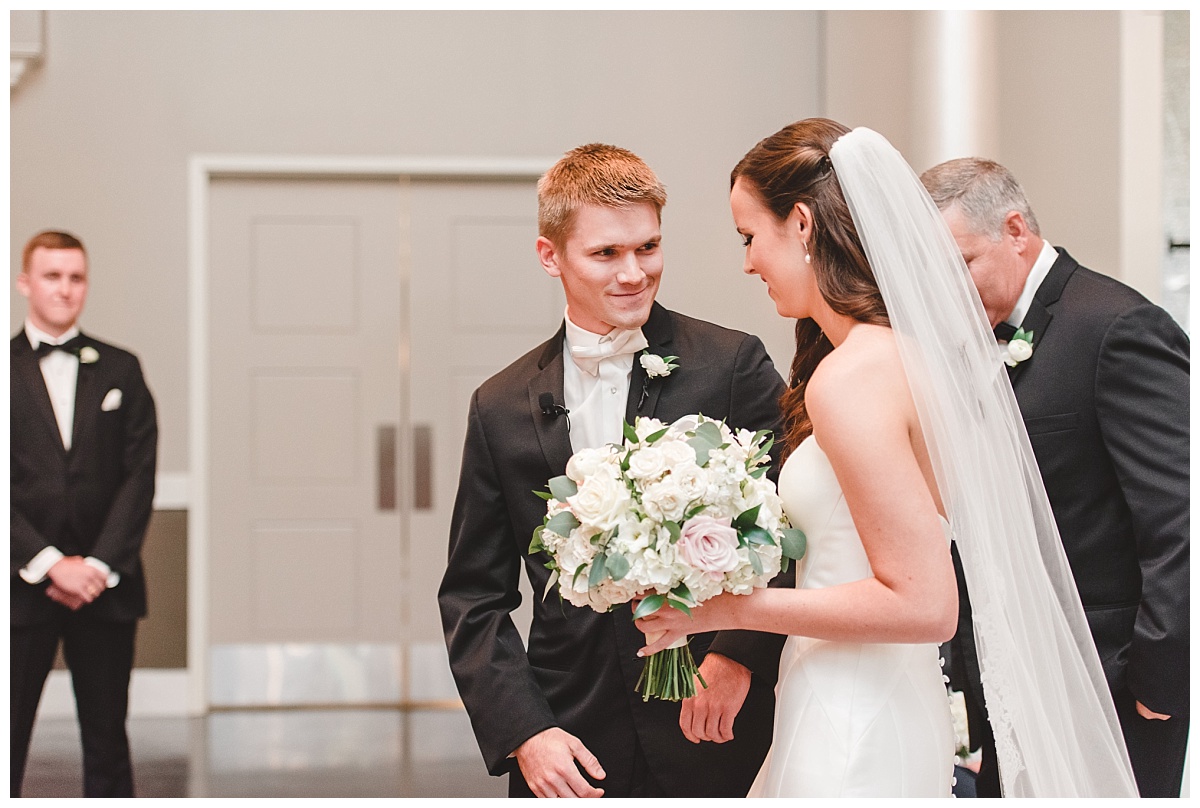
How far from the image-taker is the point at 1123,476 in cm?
207

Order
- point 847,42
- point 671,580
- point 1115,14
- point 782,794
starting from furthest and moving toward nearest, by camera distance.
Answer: point 847,42 → point 1115,14 → point 782,794 → point 671,580

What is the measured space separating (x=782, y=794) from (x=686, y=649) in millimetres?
263

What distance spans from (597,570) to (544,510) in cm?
44

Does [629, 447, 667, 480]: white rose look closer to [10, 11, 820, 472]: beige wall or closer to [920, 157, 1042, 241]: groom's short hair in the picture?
[920, 157, 1042, 241]: groom's short hair

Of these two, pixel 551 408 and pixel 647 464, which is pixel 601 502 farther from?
pixel 551 408

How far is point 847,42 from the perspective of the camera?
562 centimetres

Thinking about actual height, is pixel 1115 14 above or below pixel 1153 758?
above

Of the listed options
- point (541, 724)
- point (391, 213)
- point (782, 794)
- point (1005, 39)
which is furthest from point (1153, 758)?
point (391, 213)

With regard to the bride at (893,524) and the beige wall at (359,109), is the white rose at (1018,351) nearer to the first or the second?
the bride at (893,524)

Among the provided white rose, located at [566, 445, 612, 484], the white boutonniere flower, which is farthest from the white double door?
white rose, located at [566, 445, 612, 484]

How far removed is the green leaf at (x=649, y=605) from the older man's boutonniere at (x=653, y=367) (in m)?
0.48

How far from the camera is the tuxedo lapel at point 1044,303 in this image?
2250mm

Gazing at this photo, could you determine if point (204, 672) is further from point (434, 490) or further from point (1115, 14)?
point (1115, 14)

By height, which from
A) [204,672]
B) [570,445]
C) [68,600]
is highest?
Answer: [570,445]
